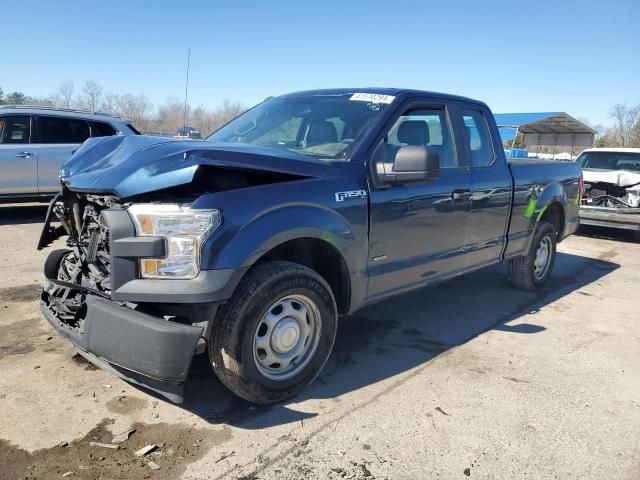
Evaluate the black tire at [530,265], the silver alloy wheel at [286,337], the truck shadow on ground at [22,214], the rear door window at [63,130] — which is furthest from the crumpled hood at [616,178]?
the truck shadow on ground at [22,214]

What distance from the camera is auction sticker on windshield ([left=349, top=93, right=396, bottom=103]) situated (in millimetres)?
3851

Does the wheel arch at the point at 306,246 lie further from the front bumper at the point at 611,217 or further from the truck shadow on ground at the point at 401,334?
the front bumper at the point at 611,217

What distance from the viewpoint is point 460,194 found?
425 cm

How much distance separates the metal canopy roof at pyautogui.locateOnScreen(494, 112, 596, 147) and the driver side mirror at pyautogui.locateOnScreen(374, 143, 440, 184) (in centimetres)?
2551

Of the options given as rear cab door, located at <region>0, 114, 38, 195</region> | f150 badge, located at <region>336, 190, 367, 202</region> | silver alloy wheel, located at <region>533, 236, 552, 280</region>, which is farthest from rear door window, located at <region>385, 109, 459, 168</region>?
rear cab door, located at <region>0, 114, 38, 195</region>

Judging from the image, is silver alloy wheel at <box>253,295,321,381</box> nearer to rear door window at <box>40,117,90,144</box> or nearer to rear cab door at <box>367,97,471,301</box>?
rear cab door at <box>367,97,471,301</box>

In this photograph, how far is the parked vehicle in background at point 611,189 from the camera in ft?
30.5

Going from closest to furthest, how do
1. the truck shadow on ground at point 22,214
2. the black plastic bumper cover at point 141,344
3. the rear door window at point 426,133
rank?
1. the black plastic bumper cover at point 141,344
2. the rear door window at point 426,133
3. the truck shadow on ground at point 22,214

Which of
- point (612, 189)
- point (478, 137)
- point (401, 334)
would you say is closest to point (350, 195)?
point (401, 334)

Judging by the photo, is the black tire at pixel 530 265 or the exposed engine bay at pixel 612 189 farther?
the exposed engine bay at pixel 612 189

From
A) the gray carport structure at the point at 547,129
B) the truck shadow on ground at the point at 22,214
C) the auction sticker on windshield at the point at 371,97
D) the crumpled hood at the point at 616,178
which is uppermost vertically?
the gray carport structure at the point at 547,129

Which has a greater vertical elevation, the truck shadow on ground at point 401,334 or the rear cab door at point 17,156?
the rear cab door at point 17,156

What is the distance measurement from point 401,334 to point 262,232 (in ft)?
6.77

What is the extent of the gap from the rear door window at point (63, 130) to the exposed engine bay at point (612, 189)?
931 cm
